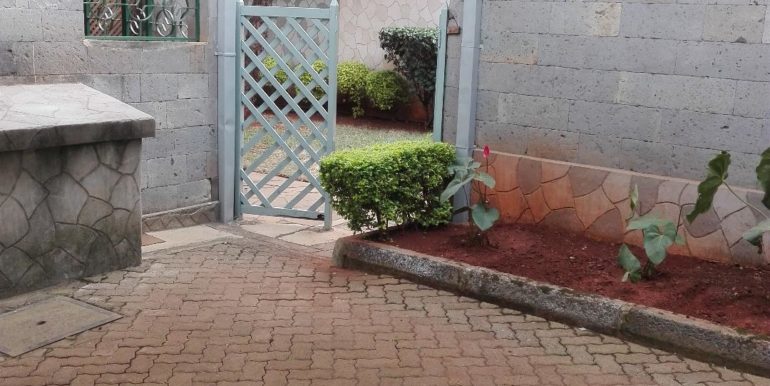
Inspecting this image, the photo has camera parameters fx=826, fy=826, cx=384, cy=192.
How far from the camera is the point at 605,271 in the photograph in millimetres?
5203

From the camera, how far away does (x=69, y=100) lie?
219 inches

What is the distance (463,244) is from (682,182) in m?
1.51

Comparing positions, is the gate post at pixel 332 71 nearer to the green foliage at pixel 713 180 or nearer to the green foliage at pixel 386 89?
the green foliage at pixel 713 180

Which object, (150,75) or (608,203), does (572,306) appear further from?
(150,75)

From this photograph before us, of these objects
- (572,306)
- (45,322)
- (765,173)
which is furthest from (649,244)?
(45,322)

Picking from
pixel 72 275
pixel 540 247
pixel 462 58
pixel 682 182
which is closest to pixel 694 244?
pixel 682 182

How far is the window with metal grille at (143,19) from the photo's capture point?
6.56 m

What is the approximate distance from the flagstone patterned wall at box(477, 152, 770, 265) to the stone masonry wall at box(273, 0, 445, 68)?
27.3ft

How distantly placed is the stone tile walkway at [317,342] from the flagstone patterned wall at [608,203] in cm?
118

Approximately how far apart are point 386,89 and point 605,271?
9.01 meters

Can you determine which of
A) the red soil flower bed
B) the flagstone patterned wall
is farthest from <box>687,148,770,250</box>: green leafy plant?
the flagstone patterned wall

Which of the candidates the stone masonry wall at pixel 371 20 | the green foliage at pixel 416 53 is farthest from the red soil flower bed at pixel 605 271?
the stone masonry wall at pixel 371 20

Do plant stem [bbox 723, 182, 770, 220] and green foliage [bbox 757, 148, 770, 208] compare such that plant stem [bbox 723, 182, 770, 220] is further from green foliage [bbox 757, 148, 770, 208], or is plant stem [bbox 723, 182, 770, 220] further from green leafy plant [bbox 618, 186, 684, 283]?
green leafy plant [bbox 618, 186, 684, 283]

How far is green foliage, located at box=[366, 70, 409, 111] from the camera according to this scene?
13.8 m
